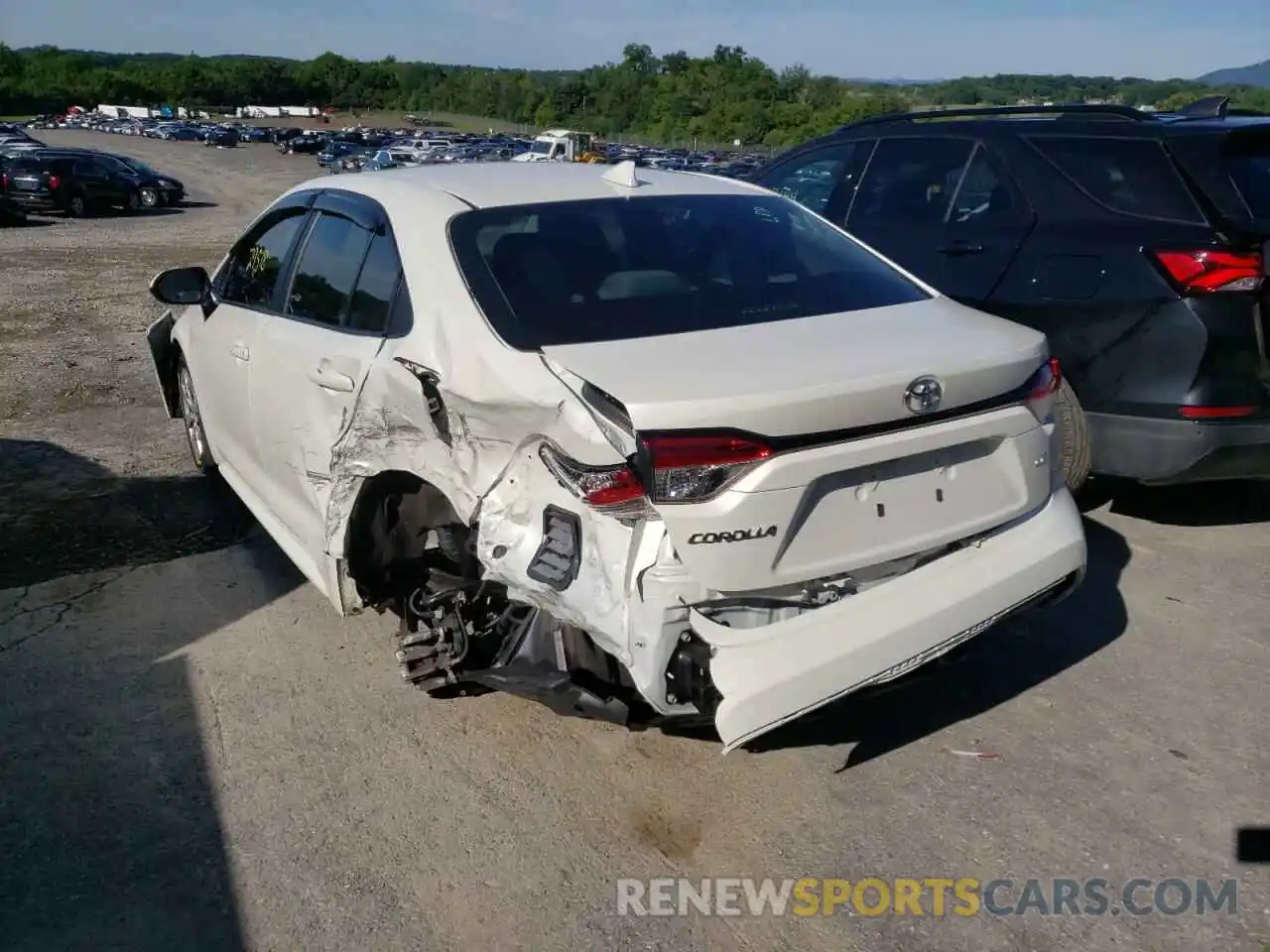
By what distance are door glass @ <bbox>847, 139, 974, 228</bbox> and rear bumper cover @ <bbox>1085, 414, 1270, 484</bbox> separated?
1505mm

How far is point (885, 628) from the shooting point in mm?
2781

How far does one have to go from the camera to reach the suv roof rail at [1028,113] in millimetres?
5320

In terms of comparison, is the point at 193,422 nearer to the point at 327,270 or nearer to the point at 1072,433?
the point at 327,270

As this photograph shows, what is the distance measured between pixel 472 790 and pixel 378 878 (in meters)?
0.43

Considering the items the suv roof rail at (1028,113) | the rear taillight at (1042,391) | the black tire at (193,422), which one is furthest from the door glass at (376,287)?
the suv roof rail at (1028,113)

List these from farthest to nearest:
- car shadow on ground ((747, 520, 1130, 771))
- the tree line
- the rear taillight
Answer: the tree line, car shadow on ground ((747, 520, 1130, 771)), the rear taillight

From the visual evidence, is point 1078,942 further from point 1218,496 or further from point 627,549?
point 1218,496

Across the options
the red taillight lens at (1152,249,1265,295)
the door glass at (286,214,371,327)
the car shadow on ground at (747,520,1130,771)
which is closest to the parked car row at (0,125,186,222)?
the door glass at (286,214,371,327)

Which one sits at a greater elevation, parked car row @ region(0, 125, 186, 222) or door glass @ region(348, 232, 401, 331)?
door glass @ region(348, 232, 401, 331)

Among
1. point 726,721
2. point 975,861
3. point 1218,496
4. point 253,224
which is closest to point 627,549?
point 726,721

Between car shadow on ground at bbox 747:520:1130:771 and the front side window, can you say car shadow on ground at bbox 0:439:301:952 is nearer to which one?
car shadow on ground at bbox 747:520:1130:771

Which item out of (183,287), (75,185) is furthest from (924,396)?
(75,185)

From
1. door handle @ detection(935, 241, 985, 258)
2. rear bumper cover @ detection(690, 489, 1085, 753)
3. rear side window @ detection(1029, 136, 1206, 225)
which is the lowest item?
rear bumper cover @ detection(690, 489, 1085, 753)

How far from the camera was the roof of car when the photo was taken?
3658mm
